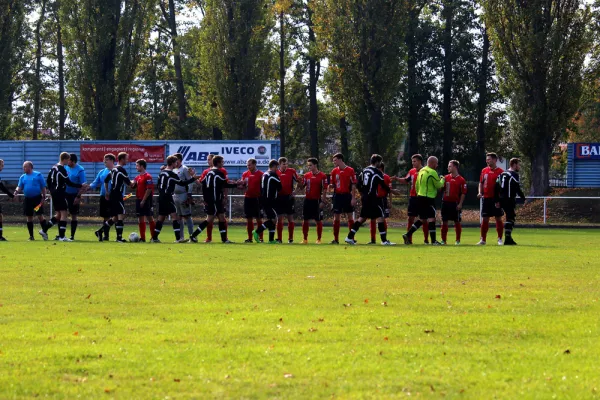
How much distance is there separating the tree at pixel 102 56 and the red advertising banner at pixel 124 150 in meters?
2.70

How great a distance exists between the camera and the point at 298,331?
8.48 metres

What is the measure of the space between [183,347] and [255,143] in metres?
36.9

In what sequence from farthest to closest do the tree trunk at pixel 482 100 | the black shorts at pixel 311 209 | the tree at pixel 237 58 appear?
the tree trunk at pixel 482 100 → the tree at pixel 237 58 → the black shorts at pixel 311 209

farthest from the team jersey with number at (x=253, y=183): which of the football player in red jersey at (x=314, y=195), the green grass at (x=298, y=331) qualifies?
the green grass at (x=298, y=331)

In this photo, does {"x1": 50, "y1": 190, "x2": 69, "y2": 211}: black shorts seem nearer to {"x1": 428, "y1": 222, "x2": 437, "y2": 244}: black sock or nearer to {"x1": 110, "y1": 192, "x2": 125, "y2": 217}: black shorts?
{"x1": 110, "y1": 192, "x2": 125, "y2": 217}: black shorts

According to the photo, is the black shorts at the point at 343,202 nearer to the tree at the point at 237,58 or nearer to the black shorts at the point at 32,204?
the black shorts at the point at 32,204

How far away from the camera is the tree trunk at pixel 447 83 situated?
61.3 m

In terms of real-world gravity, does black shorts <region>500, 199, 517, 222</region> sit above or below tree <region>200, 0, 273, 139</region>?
below

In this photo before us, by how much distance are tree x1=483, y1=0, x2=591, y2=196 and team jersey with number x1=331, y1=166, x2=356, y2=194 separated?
2279 centimetres

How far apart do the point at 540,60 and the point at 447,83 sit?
736 inches

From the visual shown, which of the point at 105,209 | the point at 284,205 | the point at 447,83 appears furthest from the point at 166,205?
the point at 447,83

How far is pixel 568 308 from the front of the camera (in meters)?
10.1

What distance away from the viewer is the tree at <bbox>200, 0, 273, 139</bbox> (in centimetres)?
4866

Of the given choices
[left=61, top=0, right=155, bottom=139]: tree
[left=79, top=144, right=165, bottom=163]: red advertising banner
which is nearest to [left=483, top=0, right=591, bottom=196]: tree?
[left=79, top=144, right=165, bottom=163]: red advertising banner
